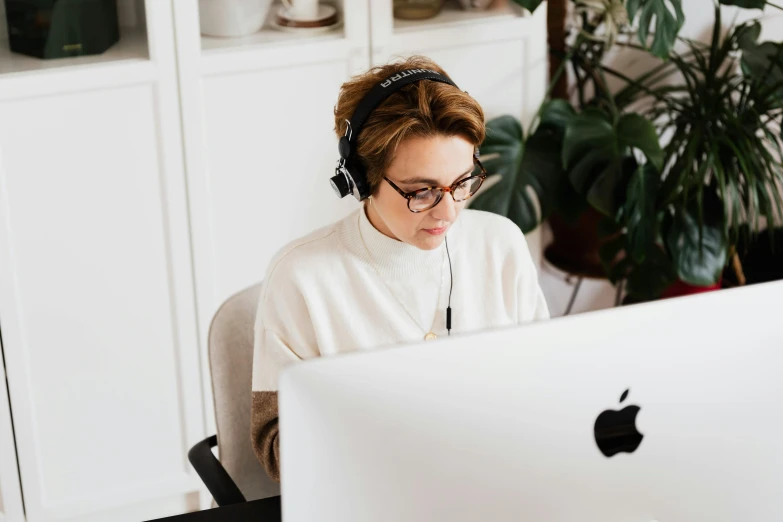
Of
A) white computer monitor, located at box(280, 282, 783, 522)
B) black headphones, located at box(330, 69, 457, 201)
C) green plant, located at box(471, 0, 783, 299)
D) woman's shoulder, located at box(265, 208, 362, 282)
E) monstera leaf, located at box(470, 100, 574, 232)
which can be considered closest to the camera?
white computer monitor, located at box(280, 282, 783, 522)

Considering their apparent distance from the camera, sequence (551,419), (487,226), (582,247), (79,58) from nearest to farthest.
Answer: (551,419)
(487,226)
(79,58)
(582,247)

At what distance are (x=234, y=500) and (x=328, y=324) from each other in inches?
12.2

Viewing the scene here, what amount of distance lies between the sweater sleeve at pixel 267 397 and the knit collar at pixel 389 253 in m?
0.21

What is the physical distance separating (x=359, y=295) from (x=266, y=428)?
0.27 metres

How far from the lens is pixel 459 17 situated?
8.66 feet

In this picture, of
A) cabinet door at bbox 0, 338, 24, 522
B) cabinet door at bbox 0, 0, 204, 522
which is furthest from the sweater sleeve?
cabinet door at bbox 0, 338, 24, 522

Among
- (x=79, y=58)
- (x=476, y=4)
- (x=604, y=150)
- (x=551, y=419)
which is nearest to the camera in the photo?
(x=551, y=419)

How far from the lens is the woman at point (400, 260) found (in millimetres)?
1516

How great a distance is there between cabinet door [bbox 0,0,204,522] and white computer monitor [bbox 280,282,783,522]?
5.17 feet

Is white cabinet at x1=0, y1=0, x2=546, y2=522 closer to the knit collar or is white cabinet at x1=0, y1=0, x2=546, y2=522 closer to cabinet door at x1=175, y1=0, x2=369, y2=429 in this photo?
cabinet door at x1=175, y1=0, x2=369, y2=429

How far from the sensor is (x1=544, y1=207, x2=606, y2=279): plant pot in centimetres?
301

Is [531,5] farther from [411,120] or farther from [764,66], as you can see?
[411,120]

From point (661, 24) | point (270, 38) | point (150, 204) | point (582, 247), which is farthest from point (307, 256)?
point (582, 247)

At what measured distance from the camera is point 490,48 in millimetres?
2643
